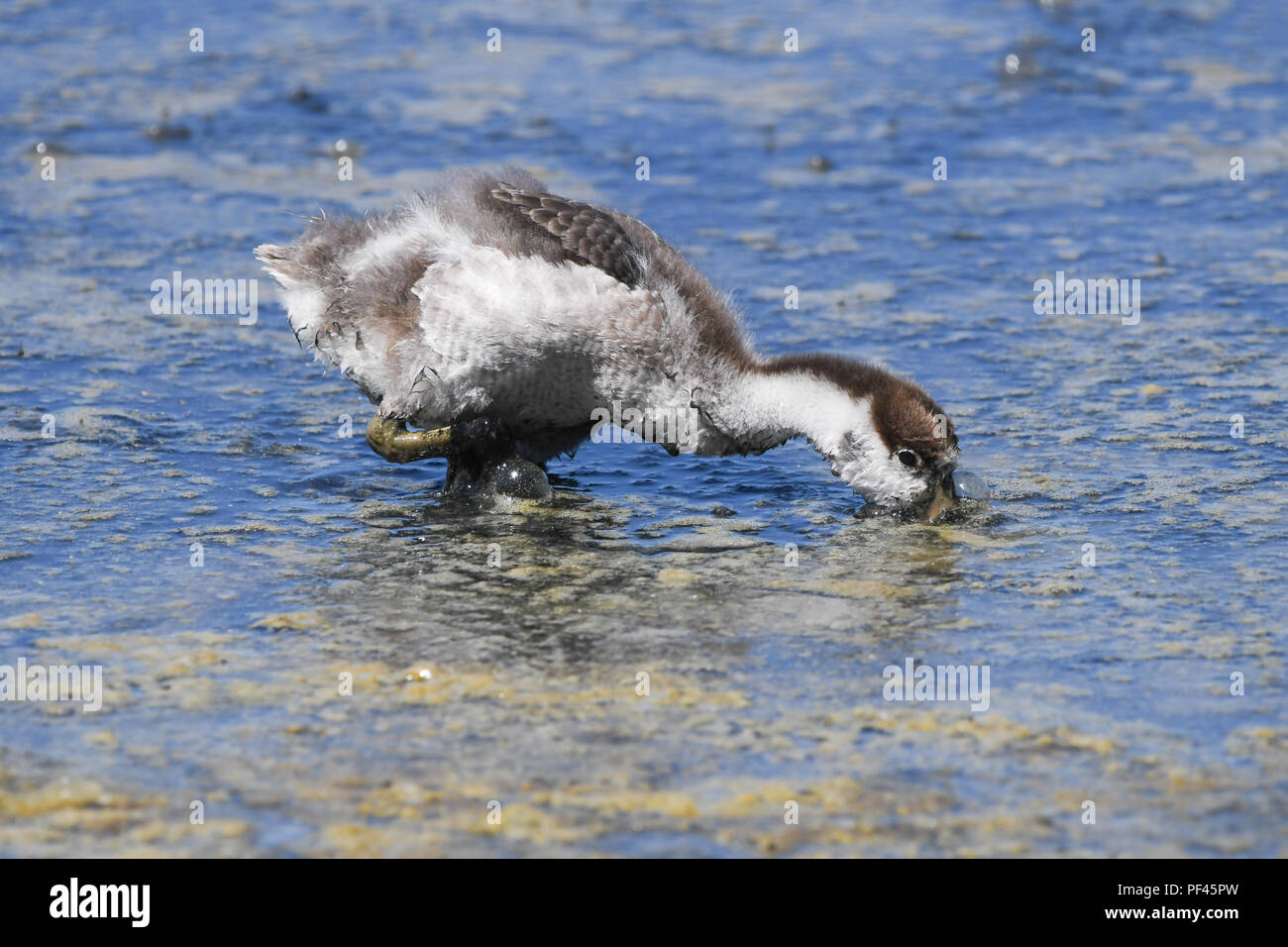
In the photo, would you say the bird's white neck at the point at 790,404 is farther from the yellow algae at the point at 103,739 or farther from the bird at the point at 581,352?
the yellow algae at the point at 103,739

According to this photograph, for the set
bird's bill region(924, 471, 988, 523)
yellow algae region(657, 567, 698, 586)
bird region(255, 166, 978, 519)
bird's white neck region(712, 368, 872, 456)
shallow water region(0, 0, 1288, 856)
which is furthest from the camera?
bird's bill region(924, 471, 988, 523)

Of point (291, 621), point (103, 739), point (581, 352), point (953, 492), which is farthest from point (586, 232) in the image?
point (103, 739)

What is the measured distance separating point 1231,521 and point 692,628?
3102mm

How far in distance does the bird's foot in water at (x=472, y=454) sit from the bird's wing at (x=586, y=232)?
115 centimetres

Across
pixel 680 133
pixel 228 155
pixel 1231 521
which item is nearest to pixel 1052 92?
pixel 680 133

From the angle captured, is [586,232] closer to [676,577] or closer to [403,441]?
[403,441]

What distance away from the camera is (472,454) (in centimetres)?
962

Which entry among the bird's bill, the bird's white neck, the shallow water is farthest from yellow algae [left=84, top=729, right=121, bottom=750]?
the bird's bill

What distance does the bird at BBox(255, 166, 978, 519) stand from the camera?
877 cm

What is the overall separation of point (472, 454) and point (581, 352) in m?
1.15

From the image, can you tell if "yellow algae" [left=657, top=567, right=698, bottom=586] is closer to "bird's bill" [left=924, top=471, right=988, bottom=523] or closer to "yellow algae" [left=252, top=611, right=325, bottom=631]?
"bird's bill" [left=924, top=471, right=988, bottom=523]

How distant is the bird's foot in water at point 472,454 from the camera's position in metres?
9.54

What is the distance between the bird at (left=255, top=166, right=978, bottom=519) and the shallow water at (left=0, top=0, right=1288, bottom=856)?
1.75 feet

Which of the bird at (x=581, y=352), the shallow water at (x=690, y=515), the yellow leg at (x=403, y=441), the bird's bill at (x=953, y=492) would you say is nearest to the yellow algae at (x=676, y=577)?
the shallow water at (x=690, y=515)
